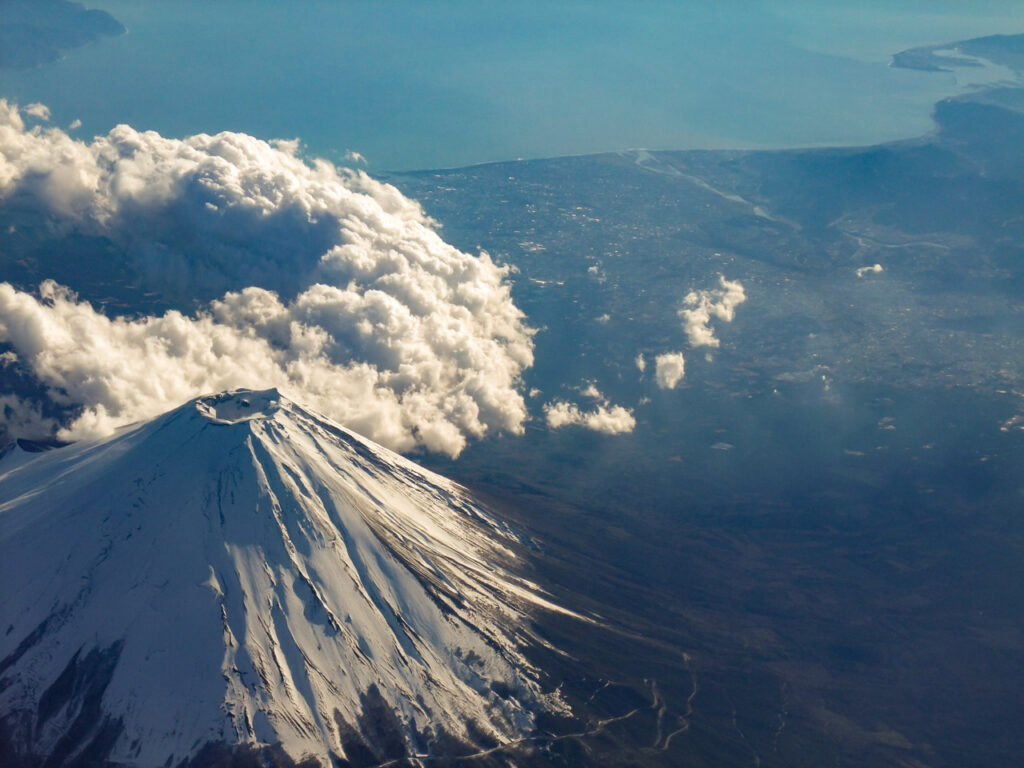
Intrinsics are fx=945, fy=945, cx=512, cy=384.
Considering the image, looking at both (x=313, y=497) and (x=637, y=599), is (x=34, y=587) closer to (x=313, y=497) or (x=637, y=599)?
(x=313, y=497)

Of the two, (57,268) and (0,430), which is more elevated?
(57,268)

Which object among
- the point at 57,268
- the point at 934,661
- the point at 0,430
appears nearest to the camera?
the point at 934,661

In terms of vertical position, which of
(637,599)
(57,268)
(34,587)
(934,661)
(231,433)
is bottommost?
(934,661)

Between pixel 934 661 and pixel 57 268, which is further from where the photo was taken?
pixel 57 268

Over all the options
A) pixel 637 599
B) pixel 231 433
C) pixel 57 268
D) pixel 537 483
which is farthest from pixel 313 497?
pixel 57 268

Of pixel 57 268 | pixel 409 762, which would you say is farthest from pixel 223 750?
pixel 57 268

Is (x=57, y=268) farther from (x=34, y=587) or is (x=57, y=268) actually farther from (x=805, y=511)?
(x=805, y=511)

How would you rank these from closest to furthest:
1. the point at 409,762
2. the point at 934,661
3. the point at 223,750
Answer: the point at 223,750 < the point at 409,762 < the point at 934,661
